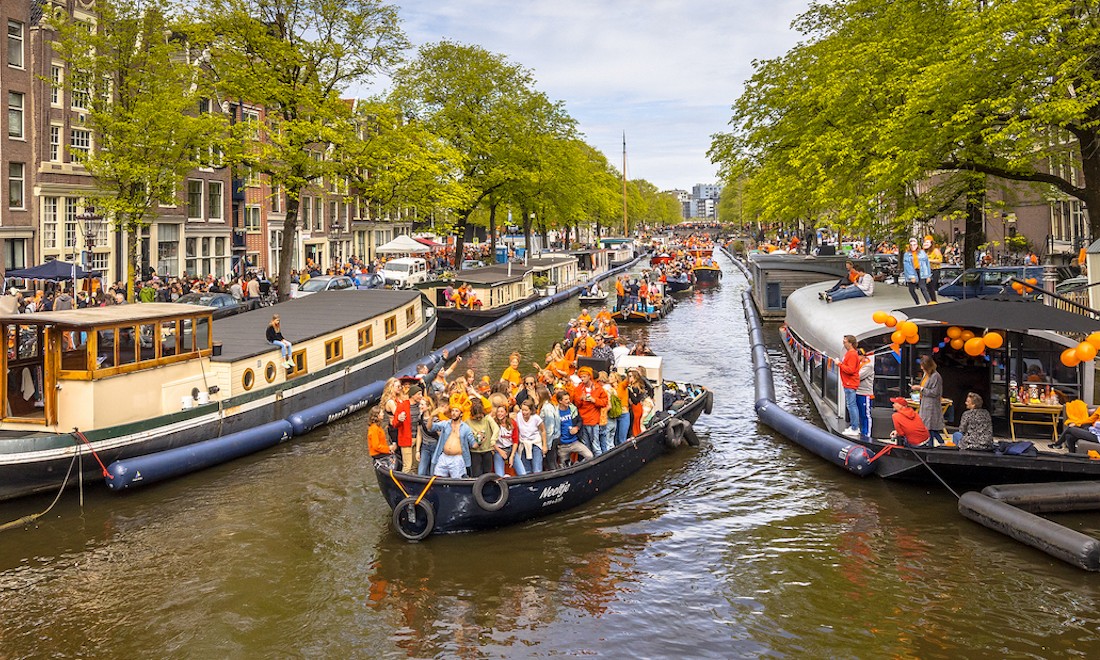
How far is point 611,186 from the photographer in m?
103

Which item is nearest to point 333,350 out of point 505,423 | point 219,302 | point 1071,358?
point 505,423

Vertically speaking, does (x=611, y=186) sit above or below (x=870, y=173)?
above

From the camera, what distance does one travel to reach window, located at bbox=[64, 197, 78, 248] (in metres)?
40.9

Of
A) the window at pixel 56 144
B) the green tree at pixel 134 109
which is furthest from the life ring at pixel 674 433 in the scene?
the window at pixel 56 144

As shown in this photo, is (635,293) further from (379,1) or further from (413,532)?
(413,532)

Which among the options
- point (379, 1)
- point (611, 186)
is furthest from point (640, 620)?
point (611, 186)

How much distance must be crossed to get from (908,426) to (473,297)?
28997mm

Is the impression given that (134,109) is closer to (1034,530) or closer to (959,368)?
(959,368)

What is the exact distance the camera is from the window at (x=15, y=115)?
38.2 meters

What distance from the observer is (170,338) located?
60.0 ft

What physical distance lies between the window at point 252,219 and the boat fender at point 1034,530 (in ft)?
167

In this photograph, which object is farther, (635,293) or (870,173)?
(635,293)

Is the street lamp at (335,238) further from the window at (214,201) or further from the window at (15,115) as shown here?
the window at (15,115)

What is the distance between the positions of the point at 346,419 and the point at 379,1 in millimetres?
20197
